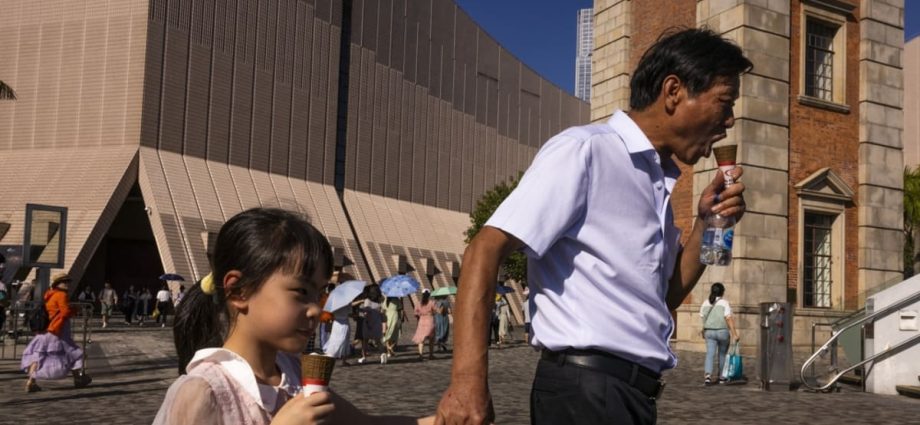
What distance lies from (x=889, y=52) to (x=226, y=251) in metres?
23.2

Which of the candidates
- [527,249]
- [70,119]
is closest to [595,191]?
[527,249]

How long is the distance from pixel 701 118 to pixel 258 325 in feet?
4.87

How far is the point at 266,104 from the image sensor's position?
4475 centimetres

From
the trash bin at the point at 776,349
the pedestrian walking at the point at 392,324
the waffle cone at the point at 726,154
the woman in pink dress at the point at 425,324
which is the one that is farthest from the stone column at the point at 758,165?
the waffle cone at the point at 726,154

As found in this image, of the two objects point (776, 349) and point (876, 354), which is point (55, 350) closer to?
point (776, 349)

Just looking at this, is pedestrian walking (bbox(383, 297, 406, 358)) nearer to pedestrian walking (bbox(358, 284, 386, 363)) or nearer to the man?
pedestrian walking (bbox(358, 284, 386, 363))

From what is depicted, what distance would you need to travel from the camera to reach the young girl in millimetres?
2268

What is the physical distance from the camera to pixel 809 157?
21.9 meters

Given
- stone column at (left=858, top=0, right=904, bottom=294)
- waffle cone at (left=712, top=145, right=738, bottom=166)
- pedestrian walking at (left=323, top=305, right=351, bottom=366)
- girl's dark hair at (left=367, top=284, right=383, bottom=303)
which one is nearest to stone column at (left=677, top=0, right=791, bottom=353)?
stone column at (left=858, top=0, right=904, bottom=294)

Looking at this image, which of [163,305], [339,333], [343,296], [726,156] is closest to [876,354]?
[343,296]

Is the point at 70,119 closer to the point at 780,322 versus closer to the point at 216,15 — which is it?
the point at 216,15

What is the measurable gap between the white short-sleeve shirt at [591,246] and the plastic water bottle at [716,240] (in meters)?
0.41

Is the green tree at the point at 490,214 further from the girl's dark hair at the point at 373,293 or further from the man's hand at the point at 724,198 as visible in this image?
the man's hand at the point at 724,198

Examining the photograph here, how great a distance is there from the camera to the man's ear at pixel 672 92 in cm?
307
